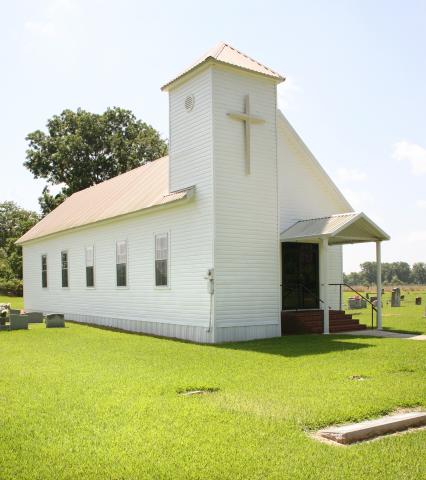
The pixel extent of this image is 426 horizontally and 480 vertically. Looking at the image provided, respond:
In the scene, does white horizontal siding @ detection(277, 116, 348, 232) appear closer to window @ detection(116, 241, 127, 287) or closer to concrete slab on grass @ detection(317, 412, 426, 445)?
window @ detection(116, 241, 127, 287)

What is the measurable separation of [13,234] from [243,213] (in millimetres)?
55579

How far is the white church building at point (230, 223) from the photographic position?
53.0 ft

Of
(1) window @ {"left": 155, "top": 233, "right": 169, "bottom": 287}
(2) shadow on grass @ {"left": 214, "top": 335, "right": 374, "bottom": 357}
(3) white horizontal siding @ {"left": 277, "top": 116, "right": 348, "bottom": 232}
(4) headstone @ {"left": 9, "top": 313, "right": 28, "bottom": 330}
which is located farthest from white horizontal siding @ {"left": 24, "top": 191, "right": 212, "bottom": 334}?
(3) white horizontal siding @ {"left": 277, "top": 116, "right": 348, "bottom": 232}

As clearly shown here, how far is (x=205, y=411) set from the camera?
7.58 m

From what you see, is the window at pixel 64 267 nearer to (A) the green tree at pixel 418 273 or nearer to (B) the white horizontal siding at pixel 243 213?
(B) the white horizontal siding at pixel 243 213

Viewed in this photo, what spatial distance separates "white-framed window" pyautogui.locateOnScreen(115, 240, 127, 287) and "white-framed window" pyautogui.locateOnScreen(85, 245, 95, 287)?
267 centimetres

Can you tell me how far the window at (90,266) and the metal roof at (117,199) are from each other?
121 centimetres

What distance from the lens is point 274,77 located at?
17.4 meters

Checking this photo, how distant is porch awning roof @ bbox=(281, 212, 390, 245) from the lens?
16.7 meters

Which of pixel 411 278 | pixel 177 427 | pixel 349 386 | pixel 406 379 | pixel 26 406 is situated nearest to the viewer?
pixel 177 427

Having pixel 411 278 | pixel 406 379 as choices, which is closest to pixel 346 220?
pixel 406 379

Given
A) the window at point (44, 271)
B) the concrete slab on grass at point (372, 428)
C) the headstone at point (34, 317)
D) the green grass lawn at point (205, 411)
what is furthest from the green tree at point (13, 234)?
the concrete slab on grass at point (372, 428)

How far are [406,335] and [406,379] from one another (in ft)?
24.5

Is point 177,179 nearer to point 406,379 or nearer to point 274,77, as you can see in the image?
point 274,77
